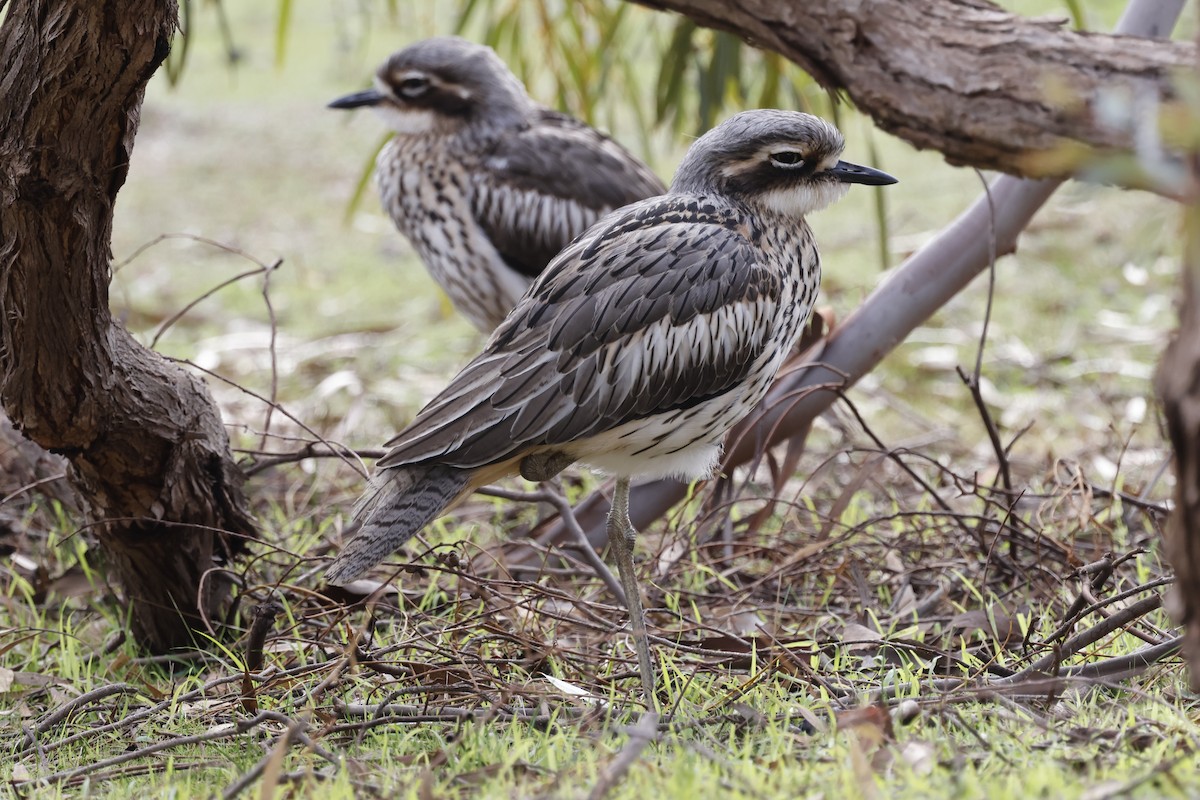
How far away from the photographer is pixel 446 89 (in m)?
4.55

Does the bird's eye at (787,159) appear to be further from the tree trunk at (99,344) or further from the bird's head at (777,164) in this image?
A: the tree trunk at (99,344)

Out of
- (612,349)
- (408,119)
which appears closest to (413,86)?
(408,119)

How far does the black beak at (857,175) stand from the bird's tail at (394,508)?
1087mm

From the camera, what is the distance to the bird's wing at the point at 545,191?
14.3ft

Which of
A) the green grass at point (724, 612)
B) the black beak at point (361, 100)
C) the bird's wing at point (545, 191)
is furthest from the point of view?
the black beak at point (361, 100)

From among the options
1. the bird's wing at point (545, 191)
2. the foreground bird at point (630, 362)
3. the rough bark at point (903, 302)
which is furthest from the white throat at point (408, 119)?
the foreground bird at point (630, 362)

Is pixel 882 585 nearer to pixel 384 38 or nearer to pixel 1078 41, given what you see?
pixel 1078 41

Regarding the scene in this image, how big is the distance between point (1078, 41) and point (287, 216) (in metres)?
5.47

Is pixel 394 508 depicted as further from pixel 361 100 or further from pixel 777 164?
pixel 361 100

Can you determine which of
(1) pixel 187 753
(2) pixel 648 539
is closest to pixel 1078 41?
(2) pixel 648 539

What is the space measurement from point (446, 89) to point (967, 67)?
6.41ft

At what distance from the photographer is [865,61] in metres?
3.31

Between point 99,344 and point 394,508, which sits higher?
point 99,344

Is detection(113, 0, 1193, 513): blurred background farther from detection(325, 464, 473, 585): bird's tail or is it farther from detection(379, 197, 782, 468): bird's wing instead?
detection(325, 464, 473, 585): bird's tail
